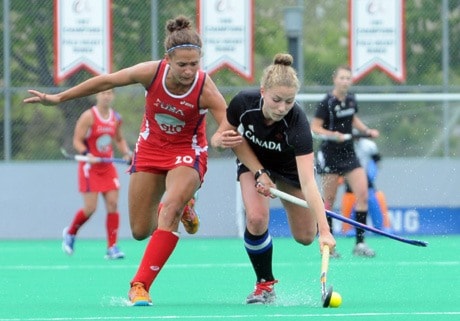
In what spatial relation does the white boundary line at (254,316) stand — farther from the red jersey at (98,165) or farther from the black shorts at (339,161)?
the red jersey at (98,165)

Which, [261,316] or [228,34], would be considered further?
[228,34]

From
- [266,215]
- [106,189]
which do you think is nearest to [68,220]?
[106,189]

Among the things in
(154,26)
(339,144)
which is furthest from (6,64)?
(339,144)

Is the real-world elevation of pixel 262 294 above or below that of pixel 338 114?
below

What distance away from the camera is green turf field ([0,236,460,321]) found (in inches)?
282

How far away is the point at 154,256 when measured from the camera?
7711 millimetres

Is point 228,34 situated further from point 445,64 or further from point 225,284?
point 225,284

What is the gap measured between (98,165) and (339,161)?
83.5 inches

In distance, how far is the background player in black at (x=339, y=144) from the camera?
40.2 ft

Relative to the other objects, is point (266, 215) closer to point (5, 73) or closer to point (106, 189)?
point (106, 189)

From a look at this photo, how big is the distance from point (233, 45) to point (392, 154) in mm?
2084

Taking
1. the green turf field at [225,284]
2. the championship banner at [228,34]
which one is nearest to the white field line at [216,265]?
the green turf field at [225,284]

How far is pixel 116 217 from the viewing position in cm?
1253

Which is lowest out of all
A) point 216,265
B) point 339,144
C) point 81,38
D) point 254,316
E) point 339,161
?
point 216,265
